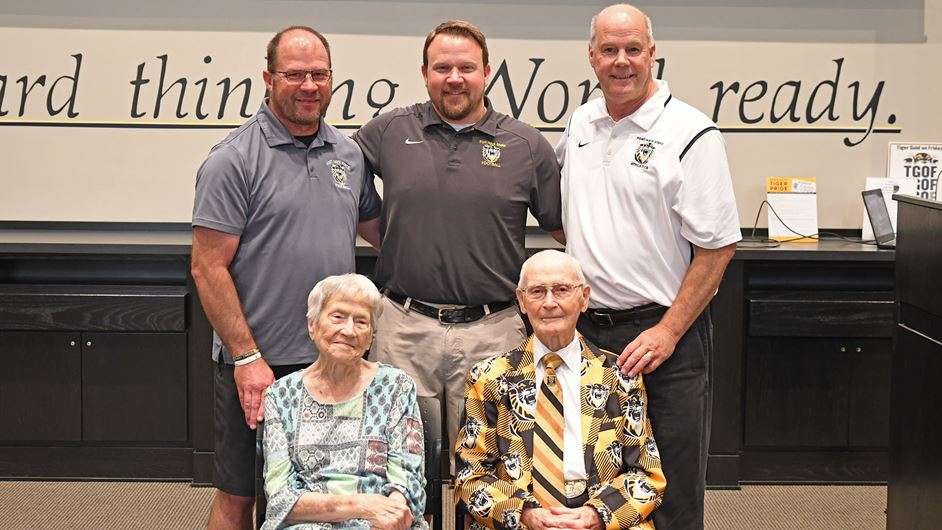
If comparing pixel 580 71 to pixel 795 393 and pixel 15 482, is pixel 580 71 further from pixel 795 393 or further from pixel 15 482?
pixel 15 482

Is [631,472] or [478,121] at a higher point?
[478,121]

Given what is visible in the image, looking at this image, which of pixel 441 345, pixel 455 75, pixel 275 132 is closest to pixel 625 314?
pixel 441 345

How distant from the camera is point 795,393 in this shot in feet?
15.8

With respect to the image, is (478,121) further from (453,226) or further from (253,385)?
(253,385)

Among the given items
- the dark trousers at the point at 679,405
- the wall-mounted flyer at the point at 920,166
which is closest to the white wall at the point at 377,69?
the wall-mounted flyer at the point at 920,166

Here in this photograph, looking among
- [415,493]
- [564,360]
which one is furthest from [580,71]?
[415,493]

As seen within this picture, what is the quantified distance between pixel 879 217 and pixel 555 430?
2709 millimetres

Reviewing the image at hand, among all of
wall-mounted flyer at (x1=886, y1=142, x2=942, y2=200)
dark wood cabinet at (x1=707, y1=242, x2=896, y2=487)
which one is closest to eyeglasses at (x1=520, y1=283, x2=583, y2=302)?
dark wood cabinet at (x1=707, y1=242, x2=896, y2=487)

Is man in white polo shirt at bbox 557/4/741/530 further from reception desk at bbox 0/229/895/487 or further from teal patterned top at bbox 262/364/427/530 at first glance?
reception desk at bbox 0/229/895/487

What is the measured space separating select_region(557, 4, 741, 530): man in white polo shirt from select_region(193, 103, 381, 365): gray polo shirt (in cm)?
71

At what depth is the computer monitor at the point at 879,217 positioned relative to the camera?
4902 mm

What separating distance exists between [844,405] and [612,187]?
7.42 feet

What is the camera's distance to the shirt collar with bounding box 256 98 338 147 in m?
3.12

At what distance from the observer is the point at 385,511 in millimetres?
2785
